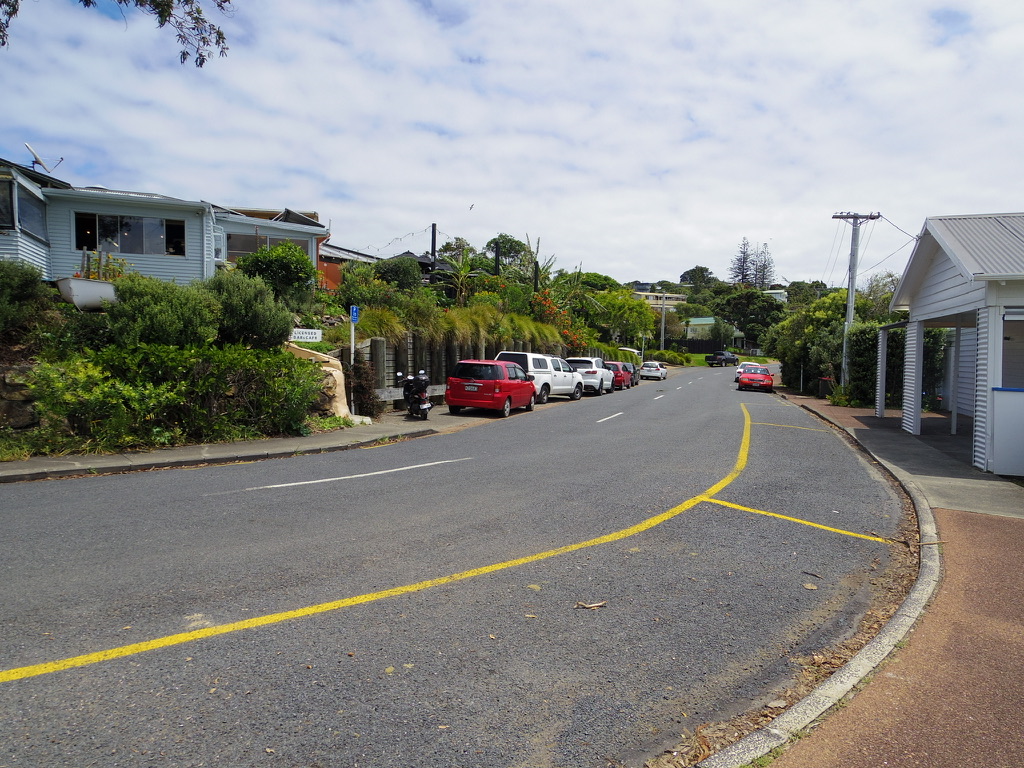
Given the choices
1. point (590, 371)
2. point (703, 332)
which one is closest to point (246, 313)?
point (590, 371)

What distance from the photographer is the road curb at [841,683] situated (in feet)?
10.6

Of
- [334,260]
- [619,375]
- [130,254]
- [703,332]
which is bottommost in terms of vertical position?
[619,375]

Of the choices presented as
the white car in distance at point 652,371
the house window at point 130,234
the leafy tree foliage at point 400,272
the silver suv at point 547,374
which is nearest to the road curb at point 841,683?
the silver suv at point 547,374

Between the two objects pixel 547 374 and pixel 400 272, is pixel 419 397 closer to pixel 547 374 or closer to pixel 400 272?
pixel 547 374

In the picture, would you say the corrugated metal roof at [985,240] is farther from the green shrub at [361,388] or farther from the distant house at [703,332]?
the distant house at [703,332]

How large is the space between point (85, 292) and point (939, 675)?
15816 millimetres

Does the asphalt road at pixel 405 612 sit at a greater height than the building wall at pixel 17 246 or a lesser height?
lesser

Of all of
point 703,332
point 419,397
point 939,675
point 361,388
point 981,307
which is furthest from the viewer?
point 703,332

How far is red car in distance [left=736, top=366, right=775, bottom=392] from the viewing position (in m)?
37.1

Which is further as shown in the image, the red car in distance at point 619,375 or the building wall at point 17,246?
the red car in distance at point 619,375

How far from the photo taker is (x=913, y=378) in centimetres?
1689

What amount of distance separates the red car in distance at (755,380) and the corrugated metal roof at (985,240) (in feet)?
74.8

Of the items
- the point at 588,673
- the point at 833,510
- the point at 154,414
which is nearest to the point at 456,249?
the point at 154,414

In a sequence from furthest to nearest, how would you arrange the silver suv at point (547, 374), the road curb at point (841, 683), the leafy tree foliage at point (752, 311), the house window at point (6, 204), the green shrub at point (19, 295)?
the leafy tree foliage at point (752, 311) → the silver suv at point (547, 374) → the house window at point (6, 204) → the green shrub at point (19, 295) → the road curb at point (841, 683)
